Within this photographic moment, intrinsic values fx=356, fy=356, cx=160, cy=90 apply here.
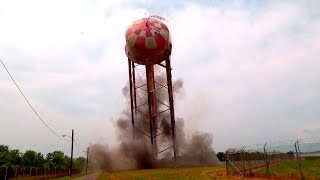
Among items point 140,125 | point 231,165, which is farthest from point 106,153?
point 231,165

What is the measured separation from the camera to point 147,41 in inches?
1593

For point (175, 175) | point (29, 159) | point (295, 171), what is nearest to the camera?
point (295, 171)

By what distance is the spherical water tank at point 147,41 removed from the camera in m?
40.6

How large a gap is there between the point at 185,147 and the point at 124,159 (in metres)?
9.54

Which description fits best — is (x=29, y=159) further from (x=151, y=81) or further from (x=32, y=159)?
(x=151, y=81)

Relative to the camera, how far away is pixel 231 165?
95.7 ft

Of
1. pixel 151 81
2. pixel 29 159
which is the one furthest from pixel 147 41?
pixel 29 159

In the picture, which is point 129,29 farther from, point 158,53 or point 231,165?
point 231,165

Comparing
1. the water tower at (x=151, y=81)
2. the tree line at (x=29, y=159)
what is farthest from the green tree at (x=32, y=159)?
the water tower at (x=151, y=81)

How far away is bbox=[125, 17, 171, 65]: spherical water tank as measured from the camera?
133ft

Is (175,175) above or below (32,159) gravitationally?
below

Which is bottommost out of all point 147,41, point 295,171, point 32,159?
point 295,171

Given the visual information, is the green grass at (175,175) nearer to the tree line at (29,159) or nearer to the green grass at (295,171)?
the green grass at (295,171)

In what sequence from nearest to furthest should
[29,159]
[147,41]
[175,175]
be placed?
[175,175] → [147,41] → [29,159]
